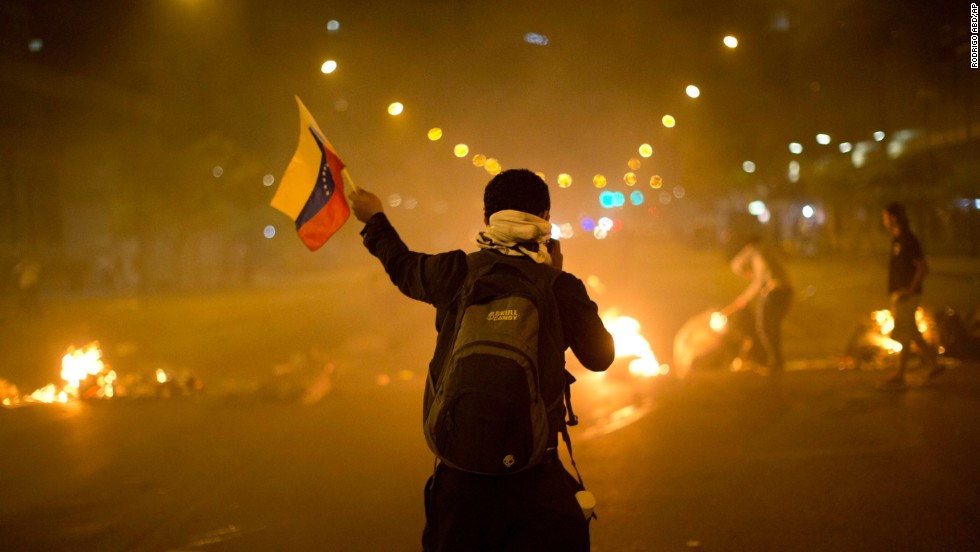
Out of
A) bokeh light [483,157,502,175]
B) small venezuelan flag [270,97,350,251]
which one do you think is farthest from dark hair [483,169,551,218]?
bokeh light [483,157,502,175]

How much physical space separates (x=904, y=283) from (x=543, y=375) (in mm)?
5966

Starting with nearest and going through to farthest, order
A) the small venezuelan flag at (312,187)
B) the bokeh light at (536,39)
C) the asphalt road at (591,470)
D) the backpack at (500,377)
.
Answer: the backpack at (500,377) < the small venezuelan flag at (312,187) < the asphalt road at (591,470) < the bokeh light at (536,39)

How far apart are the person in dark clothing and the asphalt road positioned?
6.50 ft

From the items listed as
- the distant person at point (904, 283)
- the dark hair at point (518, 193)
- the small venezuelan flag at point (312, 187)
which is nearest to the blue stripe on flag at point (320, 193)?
the small venezuelan flag at point (312, 187)

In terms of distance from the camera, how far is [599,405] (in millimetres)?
7176

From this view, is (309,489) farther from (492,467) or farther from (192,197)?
(192,197)

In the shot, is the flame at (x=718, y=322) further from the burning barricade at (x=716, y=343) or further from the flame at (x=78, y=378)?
the flame at (x=78, y=378)

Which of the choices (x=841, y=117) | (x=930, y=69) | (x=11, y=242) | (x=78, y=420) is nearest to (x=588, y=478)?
(x=78, y=420)

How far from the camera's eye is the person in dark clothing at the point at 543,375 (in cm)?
215

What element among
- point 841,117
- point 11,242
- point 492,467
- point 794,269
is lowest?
point 492,467

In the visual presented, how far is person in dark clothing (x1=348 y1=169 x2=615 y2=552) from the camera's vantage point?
84.7 inches

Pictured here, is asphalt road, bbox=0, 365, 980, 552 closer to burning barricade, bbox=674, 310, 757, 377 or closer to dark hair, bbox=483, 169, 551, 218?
burning barricade, bbox=674, 310, 757, 377

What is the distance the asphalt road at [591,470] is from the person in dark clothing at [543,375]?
1.98 m

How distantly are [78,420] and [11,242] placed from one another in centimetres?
1968
